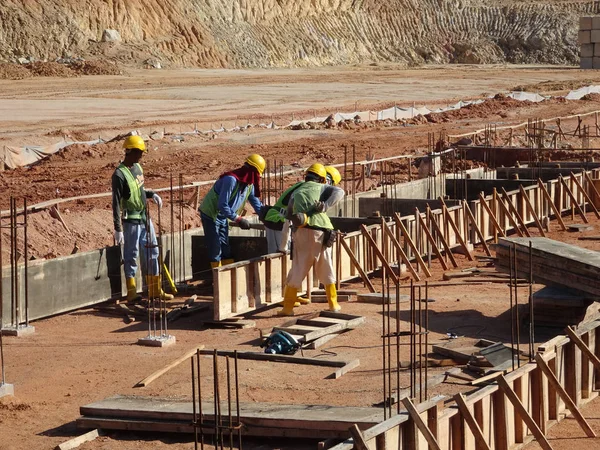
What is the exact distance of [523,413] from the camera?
28.4ft

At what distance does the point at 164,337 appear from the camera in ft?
38.2

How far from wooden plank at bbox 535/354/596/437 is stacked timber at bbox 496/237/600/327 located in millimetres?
2536

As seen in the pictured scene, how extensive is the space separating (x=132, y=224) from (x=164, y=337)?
198cm

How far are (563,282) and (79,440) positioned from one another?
222 inches

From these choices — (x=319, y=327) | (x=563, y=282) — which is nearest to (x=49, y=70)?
(x=319, y=327)

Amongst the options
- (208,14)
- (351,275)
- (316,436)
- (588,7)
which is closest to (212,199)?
(351,275)

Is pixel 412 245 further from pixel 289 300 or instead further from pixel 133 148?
pixel 133 148

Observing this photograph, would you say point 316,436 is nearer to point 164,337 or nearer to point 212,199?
point 164,337

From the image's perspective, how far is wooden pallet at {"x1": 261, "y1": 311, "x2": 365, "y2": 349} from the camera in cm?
1143

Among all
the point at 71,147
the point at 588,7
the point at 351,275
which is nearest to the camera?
the point at 351,275

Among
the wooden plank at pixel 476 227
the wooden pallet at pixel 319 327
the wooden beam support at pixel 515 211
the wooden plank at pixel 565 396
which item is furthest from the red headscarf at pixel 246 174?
the wooden beam support at pixel 515 211

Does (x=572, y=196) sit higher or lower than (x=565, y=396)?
higher

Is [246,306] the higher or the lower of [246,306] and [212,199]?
the lower

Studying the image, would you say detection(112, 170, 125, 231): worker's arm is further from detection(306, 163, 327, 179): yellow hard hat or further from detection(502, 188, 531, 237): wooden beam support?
detection(502, 188, 531, 237): wooden beam support
